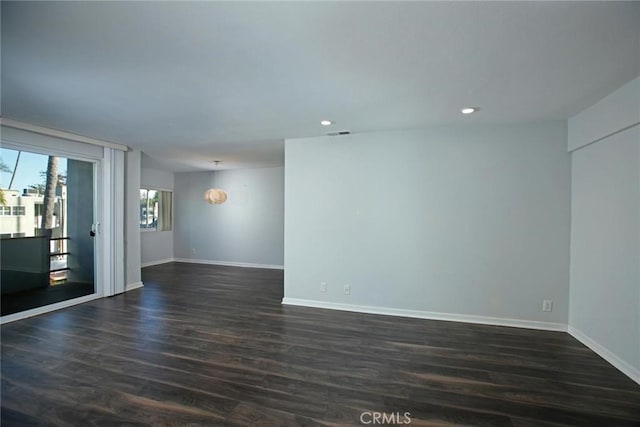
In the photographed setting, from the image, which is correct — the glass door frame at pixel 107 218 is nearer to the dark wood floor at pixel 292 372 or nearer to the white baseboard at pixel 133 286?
the white baseboard at pixel 133 286

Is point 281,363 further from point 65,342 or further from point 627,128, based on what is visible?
point 627,128

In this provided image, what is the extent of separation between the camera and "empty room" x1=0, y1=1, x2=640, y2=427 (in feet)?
5.91

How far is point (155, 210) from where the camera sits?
7715 millimetres

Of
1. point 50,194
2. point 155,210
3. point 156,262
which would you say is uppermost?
point 50,194

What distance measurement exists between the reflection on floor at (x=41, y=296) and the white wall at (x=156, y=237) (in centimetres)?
282

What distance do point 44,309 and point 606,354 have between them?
6555 mm

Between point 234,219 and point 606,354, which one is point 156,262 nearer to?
point 234,219

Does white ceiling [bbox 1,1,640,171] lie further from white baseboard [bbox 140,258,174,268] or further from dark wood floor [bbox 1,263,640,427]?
white baseboard [bbox 140,258,174,268]

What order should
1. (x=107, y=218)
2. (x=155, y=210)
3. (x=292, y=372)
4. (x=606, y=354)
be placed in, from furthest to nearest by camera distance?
(x=155, y=210) → (x=107, y=218) → (x=606, y=354) → (x=292, y=372)

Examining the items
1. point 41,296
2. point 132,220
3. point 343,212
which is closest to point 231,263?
point 132,220

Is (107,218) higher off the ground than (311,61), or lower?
lower

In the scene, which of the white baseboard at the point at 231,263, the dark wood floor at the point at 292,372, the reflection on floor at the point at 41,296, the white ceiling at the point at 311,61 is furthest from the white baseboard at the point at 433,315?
the reflection on floor at the point at 41,296

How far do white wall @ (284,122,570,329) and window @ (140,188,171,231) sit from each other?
5.03 metres

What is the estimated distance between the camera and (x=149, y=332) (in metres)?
3.28
